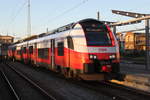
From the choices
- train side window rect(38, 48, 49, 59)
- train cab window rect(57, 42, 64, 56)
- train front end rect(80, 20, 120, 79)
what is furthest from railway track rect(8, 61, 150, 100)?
train side window rect(38, 48, 49, 59)

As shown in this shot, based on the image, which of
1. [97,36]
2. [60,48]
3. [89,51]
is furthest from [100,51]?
[60,48]

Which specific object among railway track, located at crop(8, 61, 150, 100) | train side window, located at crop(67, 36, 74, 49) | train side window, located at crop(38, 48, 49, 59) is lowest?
railway track, located at crop(8, 61, 150, 100)

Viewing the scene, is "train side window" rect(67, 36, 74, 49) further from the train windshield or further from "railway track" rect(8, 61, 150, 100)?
"railway track" rect(8, 61, 150, 100)

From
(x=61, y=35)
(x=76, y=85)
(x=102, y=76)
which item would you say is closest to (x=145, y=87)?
(x=102, y=76)

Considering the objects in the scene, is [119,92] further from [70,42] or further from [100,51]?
[70,42]

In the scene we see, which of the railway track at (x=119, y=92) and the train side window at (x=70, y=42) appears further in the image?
the train side window at (x=70, y=42)

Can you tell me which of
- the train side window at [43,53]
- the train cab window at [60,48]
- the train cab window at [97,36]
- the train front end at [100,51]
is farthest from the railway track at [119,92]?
the train side window at [43,53]

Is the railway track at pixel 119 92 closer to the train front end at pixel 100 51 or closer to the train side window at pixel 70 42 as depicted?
the train front end at pixel 100 51

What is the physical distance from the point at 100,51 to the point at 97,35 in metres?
Result: 1.03

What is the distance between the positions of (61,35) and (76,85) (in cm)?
347

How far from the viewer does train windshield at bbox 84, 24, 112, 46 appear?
1250 cm

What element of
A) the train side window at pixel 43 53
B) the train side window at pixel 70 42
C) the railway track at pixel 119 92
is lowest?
the railway track at pixel 119 92

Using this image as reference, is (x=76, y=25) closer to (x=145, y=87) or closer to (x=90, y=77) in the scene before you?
(x=90, y=77)

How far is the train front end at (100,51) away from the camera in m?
12.0
